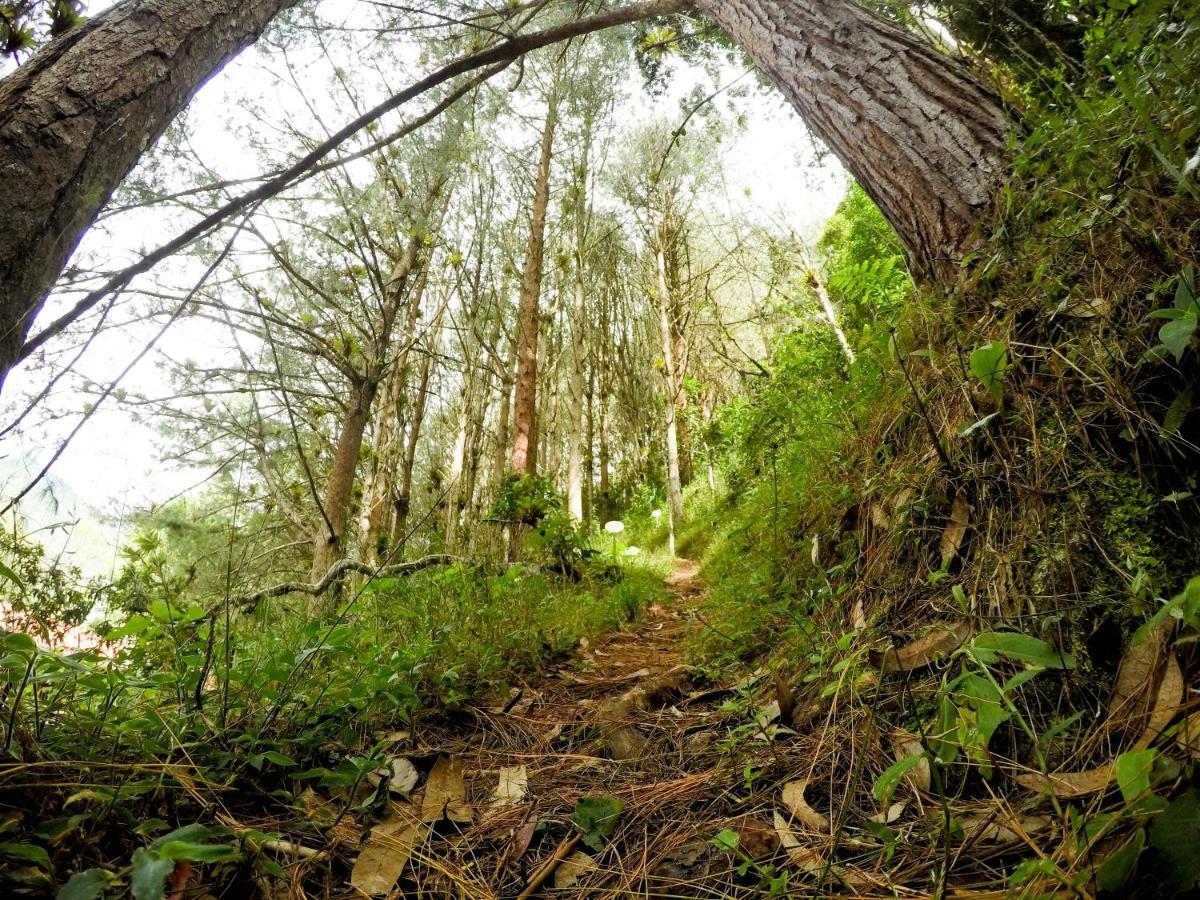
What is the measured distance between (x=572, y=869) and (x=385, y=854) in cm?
43

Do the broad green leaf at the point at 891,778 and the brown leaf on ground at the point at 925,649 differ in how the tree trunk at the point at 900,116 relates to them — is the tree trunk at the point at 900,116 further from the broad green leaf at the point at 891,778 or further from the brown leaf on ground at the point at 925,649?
the broad green leaf at the point at 891,778

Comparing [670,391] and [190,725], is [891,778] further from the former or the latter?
[670,391]

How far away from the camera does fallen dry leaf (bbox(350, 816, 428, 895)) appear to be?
1.18m

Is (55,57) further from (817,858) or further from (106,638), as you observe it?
(817,858)

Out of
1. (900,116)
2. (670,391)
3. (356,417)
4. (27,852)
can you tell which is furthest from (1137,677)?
(670,391)

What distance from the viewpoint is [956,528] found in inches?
58.4

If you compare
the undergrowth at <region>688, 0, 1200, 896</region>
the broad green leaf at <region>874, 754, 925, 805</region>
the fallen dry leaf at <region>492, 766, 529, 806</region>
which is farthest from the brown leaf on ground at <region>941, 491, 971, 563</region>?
the fallen dry leaf at <region>492, 766, 529, 806</region>

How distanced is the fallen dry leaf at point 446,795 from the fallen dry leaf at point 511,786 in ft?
0.31

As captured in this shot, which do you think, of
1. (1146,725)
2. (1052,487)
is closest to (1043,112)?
(1052,487)

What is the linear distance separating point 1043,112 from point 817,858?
2.18 metres

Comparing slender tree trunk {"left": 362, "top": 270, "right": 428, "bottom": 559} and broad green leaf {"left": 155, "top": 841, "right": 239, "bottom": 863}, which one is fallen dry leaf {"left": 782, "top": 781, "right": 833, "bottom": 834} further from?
slender tree trunk {"left": 362, "top": 270, "right": 428, "bottom": 559}

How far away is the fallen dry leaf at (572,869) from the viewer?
1.23 meters

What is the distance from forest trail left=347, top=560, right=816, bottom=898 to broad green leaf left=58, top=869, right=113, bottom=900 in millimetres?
539

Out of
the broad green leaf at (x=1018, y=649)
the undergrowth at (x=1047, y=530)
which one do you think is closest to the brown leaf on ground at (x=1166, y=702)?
the undergrowth at (x=1047, y=530)
